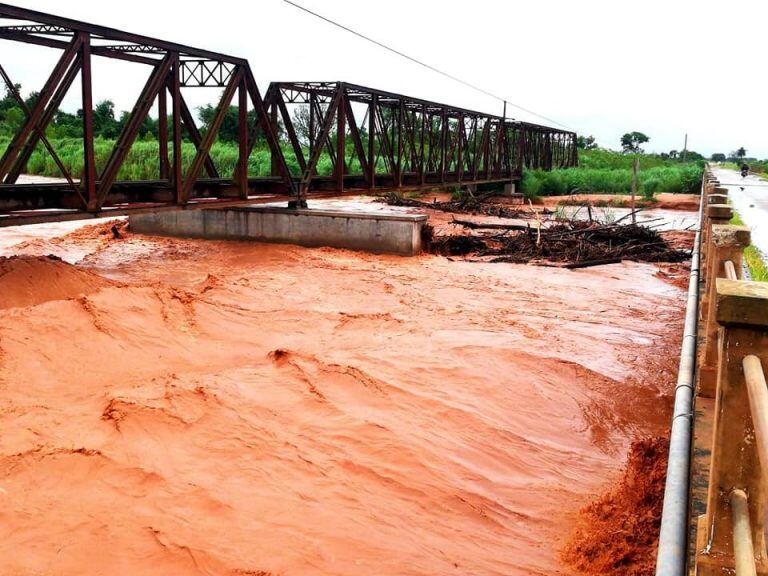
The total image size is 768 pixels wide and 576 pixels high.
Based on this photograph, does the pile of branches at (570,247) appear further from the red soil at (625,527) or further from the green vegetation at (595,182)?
the green vegetation at (595,182)

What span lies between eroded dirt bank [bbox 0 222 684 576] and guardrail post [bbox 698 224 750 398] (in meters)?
1.21

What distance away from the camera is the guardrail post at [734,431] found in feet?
7.73

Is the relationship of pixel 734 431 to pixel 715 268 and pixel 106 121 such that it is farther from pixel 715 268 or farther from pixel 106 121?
pixel 106 121

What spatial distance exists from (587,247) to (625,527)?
43.8 ft

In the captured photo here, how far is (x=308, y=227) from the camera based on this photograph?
691 inches

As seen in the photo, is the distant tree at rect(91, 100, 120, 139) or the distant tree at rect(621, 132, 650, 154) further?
the distant tree at rect(621, 132, 650, 154)

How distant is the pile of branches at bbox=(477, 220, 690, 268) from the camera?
1691 centimetres

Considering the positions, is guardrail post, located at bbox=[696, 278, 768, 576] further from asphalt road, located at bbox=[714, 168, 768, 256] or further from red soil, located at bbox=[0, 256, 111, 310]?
asphalt road, located at bbox=[714, 168, 768, 256]

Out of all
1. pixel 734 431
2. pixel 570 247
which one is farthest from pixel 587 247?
pixel 734 431

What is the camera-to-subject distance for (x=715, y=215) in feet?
25.2

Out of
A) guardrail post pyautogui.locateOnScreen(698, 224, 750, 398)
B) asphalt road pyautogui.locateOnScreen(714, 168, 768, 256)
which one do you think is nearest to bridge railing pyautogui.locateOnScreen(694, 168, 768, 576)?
guardrail post pyautogui.locateOnScreen(698, 224, 750, 398)

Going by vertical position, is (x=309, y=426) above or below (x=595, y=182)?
below

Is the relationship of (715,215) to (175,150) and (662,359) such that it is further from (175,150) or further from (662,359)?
(175,150)

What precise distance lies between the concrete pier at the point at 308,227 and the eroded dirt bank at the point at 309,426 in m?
5.08
